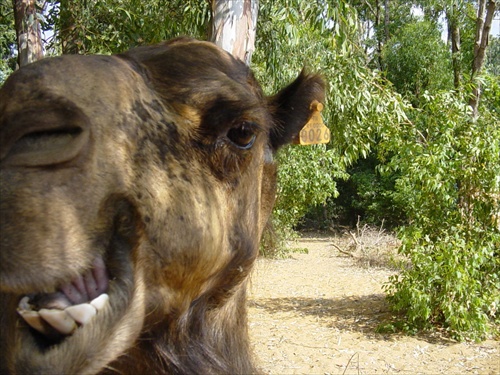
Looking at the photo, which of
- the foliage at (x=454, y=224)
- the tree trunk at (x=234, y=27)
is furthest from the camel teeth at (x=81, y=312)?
the foliage at (x=454, y=224)

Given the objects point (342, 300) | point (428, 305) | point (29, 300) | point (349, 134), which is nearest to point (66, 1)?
point (349, 134)

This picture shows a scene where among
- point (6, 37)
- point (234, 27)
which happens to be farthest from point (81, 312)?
point (6, 37)

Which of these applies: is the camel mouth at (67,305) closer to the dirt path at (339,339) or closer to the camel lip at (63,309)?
the camel lip at (63,309)

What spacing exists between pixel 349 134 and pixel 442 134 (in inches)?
53.4

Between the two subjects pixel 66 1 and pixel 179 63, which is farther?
pixel 66 1

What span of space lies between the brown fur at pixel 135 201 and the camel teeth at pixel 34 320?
0.13ft

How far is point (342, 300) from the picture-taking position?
11.3 m

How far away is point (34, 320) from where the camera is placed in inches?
55.6

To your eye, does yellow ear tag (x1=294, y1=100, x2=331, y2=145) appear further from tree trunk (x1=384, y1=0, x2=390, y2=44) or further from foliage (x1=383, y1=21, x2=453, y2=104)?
tree trunk (x1=384, y1=0, x2=390, y2=44)

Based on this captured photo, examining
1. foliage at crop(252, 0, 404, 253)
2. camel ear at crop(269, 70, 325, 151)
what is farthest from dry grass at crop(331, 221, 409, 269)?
camel ear at crop(269, 70, 325, 151)

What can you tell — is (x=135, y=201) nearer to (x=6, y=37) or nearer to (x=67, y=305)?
(x=67, y=305)

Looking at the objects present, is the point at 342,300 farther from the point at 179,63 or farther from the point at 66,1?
the point at 179,63

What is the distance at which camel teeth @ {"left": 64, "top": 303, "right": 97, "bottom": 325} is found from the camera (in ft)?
4.69

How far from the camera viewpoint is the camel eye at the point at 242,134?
6.61ft
